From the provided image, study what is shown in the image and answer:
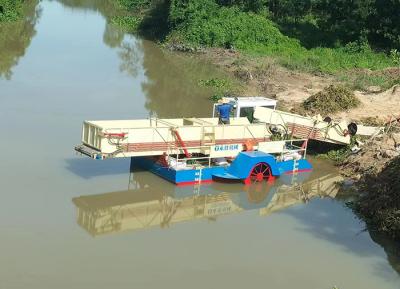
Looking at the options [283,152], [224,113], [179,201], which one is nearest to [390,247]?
[179,201]

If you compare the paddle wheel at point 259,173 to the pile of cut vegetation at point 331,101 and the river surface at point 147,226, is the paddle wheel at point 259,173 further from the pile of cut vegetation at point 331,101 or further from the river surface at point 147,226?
the pile of cut vegetation at point 331,101

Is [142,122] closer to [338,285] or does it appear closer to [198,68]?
[338,285]

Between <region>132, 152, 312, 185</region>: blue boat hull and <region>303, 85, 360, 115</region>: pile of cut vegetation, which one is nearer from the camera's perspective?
<region>132, 152, 312, 185</region>: blue boat hull

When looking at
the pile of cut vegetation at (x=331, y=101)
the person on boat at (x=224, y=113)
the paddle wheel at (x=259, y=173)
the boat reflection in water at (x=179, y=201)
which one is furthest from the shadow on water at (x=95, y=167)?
the pile of cut vegetation at (x=331, y=101)

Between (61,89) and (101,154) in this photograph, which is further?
(61,89)

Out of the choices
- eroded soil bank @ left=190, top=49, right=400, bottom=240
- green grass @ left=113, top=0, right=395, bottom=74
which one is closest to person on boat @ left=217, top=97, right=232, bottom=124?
eroded soil bank @ left=190, top=49, right=400, bottom=240

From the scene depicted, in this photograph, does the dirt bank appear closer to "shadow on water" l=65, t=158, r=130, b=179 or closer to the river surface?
the river surface

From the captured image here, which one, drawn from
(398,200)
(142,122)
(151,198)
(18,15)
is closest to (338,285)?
(398,200)
